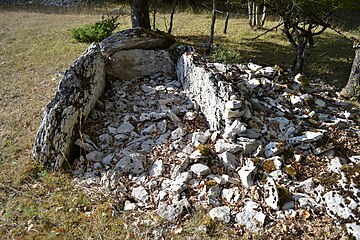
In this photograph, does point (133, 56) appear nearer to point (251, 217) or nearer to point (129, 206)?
point (129, 206)

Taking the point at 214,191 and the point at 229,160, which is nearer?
the point at 214,191

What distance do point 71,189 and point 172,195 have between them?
135 cm

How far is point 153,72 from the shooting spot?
6680 mm

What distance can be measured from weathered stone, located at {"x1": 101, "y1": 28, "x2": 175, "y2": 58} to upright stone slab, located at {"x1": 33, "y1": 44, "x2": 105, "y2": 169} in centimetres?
115

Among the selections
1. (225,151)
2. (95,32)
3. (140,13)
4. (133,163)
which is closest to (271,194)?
(225,151)

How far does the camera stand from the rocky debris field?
144 inches

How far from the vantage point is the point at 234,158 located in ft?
13.7

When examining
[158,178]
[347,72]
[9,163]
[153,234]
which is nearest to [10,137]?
[9,163]

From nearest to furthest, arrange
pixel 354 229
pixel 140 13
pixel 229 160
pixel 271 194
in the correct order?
1. pixel 354 229
2. pixel 271 194
3. pixel 229 160
4. pixel 140 13

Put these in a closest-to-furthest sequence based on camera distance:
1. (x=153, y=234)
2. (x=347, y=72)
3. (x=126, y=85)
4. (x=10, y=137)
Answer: (x=153, y=234) → (x=10, y=137) → (x=126, y=85) → (x=347, y=72)

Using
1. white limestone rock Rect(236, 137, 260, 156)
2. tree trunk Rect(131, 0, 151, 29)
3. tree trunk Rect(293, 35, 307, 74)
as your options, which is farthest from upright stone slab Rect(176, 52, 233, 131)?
tree trunk Rect(131, 0, 151, 29)

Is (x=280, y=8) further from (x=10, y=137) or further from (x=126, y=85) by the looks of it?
(x=10, y=137)

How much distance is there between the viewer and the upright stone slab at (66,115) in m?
4.51

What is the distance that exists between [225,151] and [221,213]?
89cm
